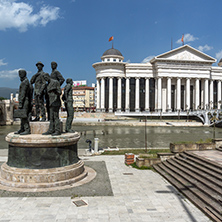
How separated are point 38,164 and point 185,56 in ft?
241

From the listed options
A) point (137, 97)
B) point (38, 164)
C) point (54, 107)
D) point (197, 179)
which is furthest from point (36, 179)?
point (137, 97)

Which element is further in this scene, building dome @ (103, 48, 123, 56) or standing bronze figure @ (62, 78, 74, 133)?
building dome @ (103, 48, 123, 56)

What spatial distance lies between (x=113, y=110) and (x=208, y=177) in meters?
66.2

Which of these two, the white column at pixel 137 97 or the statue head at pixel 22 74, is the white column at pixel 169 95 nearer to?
the white column at pixel 137 97

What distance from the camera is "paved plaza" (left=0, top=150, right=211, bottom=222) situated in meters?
6.61

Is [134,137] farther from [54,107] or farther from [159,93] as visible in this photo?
[159,93]

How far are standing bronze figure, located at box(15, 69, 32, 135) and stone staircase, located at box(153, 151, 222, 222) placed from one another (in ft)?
23.5

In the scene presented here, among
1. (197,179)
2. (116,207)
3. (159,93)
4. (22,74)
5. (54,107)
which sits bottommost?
(116,207)

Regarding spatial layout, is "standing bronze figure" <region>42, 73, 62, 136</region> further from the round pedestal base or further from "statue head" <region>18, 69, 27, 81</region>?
the round pedestal base

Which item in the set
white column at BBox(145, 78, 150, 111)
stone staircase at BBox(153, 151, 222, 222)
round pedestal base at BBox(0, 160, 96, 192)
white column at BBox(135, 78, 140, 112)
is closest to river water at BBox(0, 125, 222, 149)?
stone staircase at BBox(153, 151, 222, 222)

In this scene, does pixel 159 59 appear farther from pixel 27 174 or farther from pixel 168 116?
pixel 27 174

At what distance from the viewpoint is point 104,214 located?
22.4ft

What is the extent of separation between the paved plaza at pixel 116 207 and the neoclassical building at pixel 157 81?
63753 mm

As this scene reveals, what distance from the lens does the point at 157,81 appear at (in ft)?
241
